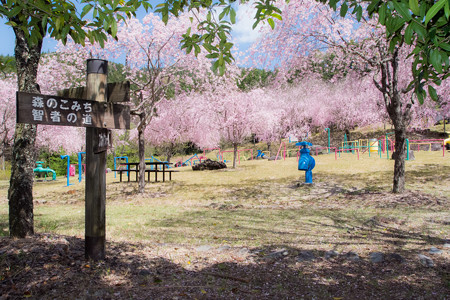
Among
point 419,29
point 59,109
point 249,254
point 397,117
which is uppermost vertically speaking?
point 397,117

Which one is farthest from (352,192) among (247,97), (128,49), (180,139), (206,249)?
(180,139)

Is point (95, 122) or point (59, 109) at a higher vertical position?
point (59, 109)

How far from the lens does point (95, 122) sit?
321 centimetres

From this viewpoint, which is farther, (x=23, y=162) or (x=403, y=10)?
(x=23, y=162)

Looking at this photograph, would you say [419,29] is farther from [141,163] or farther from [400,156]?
[141,163]

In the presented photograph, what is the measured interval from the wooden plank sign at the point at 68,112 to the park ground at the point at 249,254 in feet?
4.54

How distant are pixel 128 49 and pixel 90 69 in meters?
8.57

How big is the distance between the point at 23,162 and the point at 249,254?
290 centimetres

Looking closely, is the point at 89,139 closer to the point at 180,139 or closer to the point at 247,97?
the point at 247,97

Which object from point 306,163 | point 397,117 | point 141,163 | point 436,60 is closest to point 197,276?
point 436,60

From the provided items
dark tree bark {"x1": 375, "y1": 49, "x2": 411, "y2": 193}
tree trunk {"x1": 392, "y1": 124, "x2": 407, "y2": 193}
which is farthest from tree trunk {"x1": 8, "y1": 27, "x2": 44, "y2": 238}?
tree trunk {"x1": 392, "y1": 124, "x2": 407, "y2": 193}

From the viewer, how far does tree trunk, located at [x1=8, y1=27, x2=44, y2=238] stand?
3707 mm

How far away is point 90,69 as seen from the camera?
11.2ft

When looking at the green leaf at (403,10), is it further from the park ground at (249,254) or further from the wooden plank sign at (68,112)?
the wooden plank sign at (68,112)
